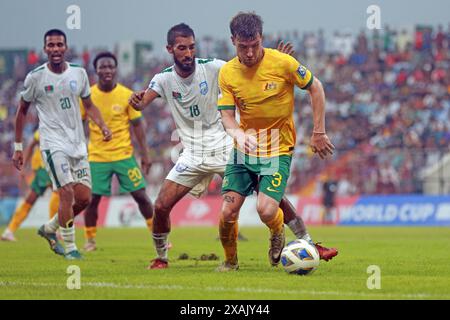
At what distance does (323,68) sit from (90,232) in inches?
1030

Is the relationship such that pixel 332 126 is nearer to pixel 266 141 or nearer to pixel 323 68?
pixel 323 68

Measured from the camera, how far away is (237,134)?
9984 millimetres

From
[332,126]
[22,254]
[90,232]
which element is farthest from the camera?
[332,126]

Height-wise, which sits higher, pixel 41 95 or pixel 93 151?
pixel 41 95

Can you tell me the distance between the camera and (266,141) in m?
10.5

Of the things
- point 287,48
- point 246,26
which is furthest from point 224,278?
point 287,48

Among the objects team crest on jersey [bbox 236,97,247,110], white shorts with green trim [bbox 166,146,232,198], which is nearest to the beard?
white shorts with green trim [bbox 166,146,232,198]

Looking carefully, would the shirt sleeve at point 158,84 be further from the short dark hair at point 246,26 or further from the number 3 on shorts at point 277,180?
the number 3 on shorts at point 277,180

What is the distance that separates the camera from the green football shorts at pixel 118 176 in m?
16.6

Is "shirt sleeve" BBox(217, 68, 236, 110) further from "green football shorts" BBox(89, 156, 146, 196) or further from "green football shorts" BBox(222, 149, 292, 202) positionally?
"green football shorts" BBox(89, 156, 146, 196)

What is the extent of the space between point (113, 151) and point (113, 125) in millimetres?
466

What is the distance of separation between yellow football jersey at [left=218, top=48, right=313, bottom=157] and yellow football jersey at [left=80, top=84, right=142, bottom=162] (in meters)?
6.27

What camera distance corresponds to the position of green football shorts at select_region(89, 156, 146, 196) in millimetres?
16562
